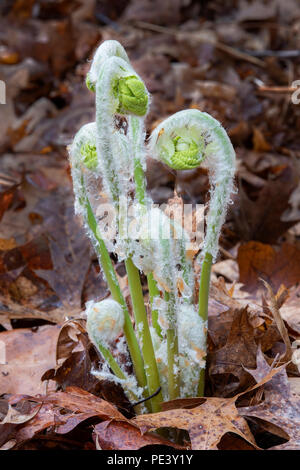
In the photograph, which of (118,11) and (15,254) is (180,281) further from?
(118,11)

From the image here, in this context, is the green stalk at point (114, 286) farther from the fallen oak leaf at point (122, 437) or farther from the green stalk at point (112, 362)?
the fallen oak leaf at point (122, 437)

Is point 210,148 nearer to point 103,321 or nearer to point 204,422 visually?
point 103,321

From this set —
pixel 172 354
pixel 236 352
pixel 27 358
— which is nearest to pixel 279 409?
pixel 236 352

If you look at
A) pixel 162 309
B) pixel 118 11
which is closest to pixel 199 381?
pixel 162 309

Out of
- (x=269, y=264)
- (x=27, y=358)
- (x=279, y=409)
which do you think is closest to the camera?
(x=279, y=409)

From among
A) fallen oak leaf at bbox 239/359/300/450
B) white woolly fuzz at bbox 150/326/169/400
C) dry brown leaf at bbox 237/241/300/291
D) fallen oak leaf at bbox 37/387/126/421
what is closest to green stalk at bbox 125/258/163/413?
white woolly fuzz at bbox 150/326/169/400

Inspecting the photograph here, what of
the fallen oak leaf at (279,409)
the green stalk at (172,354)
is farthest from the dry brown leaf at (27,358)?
the fallen oak leaf at (279,409)

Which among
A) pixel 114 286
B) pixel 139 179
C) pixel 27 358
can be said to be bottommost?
pixel 27 358

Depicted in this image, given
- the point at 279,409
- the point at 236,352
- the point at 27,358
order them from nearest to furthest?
the point at 279,409
the point at 236,352
the point at 27,358
